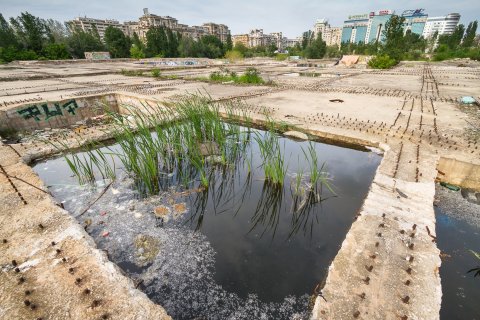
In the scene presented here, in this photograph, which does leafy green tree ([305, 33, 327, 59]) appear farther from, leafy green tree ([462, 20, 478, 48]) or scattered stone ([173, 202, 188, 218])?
scattered stone ([173, 202, 188, 218])


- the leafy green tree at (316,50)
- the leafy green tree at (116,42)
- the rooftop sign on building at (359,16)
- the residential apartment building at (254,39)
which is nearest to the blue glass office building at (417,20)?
the rooftop sign on building at (359,16)

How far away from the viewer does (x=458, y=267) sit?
7.06 ft

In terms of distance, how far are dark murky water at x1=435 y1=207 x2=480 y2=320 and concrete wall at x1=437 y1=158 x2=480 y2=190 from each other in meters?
1.01

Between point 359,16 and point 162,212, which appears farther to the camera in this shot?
point 359,16

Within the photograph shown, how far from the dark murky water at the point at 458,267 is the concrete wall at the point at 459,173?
101cm

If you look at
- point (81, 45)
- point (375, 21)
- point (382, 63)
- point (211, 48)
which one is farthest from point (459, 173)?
point (375, 21)

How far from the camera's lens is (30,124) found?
23.7 ft

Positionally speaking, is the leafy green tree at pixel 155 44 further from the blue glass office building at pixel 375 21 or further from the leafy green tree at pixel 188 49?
the blue glass office building at pixel 375 21

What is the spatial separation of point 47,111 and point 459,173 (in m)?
10.2

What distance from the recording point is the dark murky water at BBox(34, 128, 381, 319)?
190cm

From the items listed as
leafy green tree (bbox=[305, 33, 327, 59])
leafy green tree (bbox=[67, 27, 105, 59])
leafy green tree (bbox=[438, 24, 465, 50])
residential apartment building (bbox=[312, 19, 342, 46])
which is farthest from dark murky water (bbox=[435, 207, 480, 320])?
residential apartment building (bbox=[312, 19, 342, 46])

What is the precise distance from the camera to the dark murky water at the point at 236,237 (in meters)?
1.90

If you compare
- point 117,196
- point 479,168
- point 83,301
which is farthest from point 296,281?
point 479,168

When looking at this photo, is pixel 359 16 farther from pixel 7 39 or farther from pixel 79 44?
pixel 7 39
